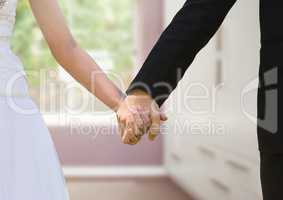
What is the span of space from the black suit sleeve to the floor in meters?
3.11

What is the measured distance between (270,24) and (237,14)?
2136mm

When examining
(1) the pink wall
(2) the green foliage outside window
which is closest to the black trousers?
(1) the pink wall

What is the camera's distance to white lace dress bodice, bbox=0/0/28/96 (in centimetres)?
167

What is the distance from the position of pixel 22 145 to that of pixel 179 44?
47 centimetres

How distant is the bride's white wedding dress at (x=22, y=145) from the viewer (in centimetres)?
164

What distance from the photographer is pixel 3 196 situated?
1615mm

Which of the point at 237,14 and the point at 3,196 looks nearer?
the point at 3,196

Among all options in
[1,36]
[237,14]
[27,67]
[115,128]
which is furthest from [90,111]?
[1,36]

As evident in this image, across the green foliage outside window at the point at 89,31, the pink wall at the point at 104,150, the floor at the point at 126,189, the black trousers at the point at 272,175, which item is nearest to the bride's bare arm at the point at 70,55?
the black trousers at the point at 272,175

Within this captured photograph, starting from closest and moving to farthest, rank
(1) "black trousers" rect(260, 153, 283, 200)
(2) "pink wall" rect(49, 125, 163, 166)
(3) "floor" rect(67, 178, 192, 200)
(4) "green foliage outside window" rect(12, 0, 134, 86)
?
(1) "black trousers" rect(260, 153, 283, 200)
(3) "floor" rect(67, 178, 192, 200)
(2) "pink wall" rect(49, 125, 163, 166)
(4) "green foliage outside window" rect(12, 0, 134, 86)

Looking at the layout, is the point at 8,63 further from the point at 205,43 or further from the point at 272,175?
the point at 272,175

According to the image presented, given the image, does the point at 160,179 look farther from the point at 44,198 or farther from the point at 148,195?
the point at 44,198

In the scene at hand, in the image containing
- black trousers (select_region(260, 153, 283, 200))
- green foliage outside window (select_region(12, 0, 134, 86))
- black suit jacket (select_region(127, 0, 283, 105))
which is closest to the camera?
black trousers (select_region(260, 153, 283, 200))

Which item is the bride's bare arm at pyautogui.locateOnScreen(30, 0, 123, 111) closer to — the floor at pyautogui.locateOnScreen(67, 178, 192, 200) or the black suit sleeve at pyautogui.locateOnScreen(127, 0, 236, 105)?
the black suit sleeve at pyautogui.locateOnScreen(127, 0, 236, 105)
